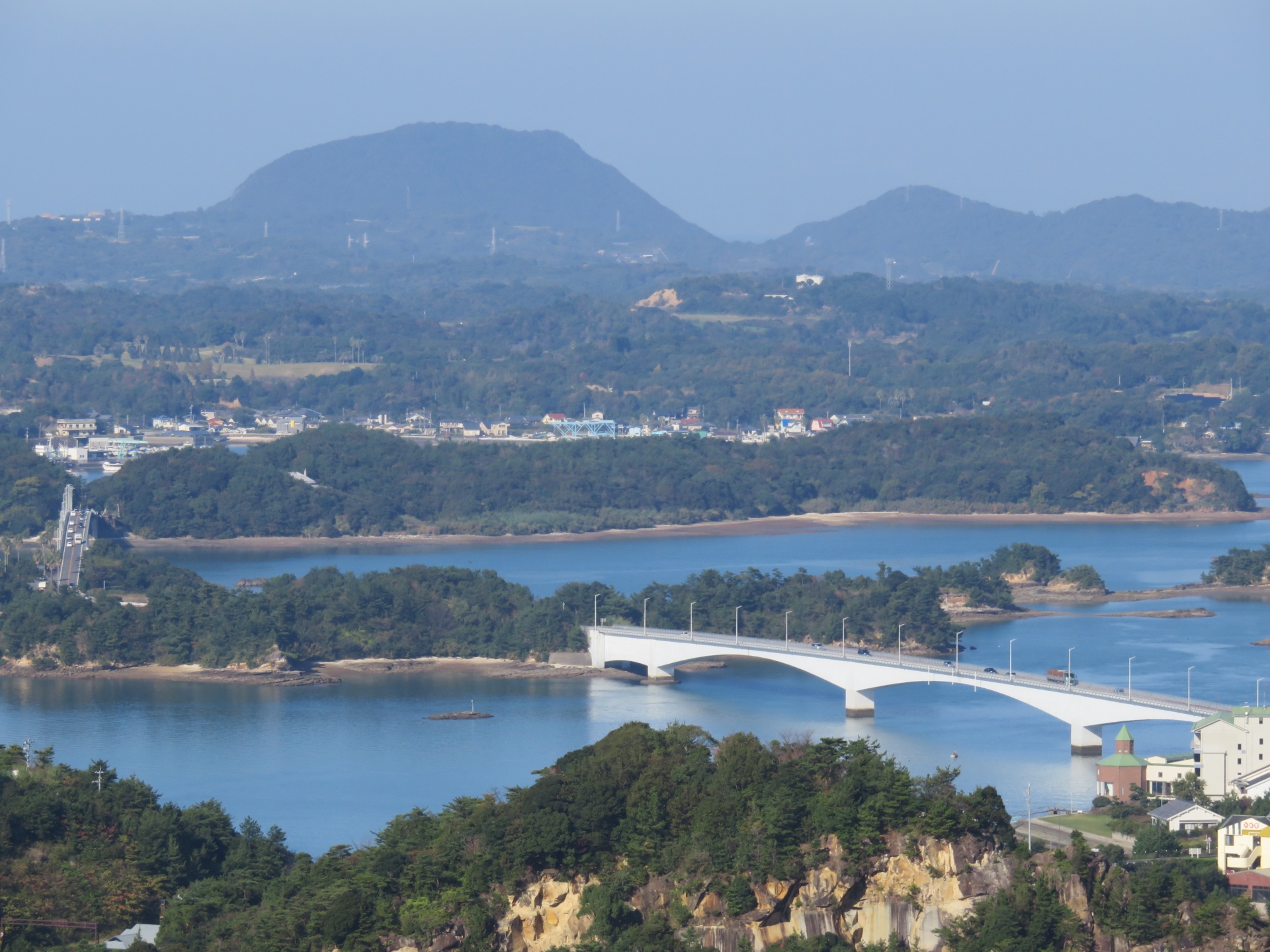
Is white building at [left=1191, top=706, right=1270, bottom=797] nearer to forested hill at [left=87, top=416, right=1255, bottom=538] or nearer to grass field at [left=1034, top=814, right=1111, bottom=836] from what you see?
grass field at [left=1034, top=814, right=1111, bottom=836]

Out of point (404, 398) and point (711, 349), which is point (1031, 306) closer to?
point (711, 349)

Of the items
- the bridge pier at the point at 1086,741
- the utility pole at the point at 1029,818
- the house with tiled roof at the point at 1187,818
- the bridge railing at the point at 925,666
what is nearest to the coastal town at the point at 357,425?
the bridge railing at the point at 925,666

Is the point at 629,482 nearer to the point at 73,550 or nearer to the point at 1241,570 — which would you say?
the point at 73,550

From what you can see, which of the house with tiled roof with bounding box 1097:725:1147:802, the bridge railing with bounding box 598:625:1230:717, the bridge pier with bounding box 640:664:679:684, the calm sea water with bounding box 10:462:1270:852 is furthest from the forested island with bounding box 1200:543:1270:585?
the house with tiled roof with bounding box 1097:725:1147:802

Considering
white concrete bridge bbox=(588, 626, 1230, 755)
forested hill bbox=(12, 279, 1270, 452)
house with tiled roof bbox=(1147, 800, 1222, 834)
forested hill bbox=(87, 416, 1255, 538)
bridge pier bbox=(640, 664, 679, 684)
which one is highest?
forested hill bbox=(12, 279, 1270, 452)

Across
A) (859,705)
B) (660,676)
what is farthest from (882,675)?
(660,676)

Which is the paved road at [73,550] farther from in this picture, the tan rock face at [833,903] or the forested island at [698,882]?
the tan rock face at [833,903]

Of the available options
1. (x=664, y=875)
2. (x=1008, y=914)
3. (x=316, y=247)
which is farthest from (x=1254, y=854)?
(x=316, y=247)
